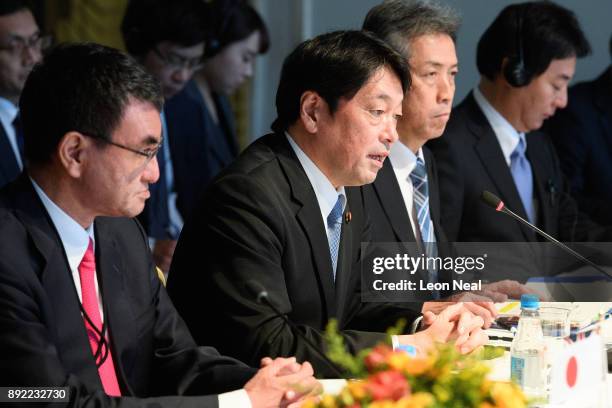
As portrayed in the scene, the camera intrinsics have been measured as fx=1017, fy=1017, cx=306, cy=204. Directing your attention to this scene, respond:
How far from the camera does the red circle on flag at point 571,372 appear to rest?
1.79 m

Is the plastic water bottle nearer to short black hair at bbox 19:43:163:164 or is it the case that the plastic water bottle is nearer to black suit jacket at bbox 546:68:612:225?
short black hair at bbox 19:43:163:164

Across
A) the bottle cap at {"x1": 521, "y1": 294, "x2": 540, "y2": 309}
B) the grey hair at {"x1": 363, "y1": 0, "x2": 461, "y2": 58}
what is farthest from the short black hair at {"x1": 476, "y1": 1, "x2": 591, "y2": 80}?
the bottle cap at {"x1": 521, "y1": 294, "x2": 540, "y2": 309}

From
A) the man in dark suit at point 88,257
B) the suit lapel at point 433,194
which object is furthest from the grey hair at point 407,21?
the man in dark suit at point 88,257

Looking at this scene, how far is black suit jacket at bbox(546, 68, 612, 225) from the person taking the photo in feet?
14.5

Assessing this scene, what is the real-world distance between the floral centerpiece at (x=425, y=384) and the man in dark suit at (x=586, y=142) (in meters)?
3.04

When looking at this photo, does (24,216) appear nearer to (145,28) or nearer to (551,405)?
(551,405)

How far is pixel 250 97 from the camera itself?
20.3ft

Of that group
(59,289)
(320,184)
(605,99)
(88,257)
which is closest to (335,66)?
(320,184)

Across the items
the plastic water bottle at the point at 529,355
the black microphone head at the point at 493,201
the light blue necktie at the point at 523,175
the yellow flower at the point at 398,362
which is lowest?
the plastic water bottle at the point at 529,355

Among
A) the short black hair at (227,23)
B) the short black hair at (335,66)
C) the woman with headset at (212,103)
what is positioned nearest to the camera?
the short black hair at (335,66)

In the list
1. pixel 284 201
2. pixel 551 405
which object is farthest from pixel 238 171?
pixel 551 405

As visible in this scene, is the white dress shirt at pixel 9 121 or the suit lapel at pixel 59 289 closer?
the suit lapel at pixel 59 289

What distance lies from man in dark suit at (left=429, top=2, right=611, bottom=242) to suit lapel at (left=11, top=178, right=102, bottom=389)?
6.09 feet

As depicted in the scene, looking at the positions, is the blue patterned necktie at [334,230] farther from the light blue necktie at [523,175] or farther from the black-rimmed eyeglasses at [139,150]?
the light blue necktie at [523,175]
